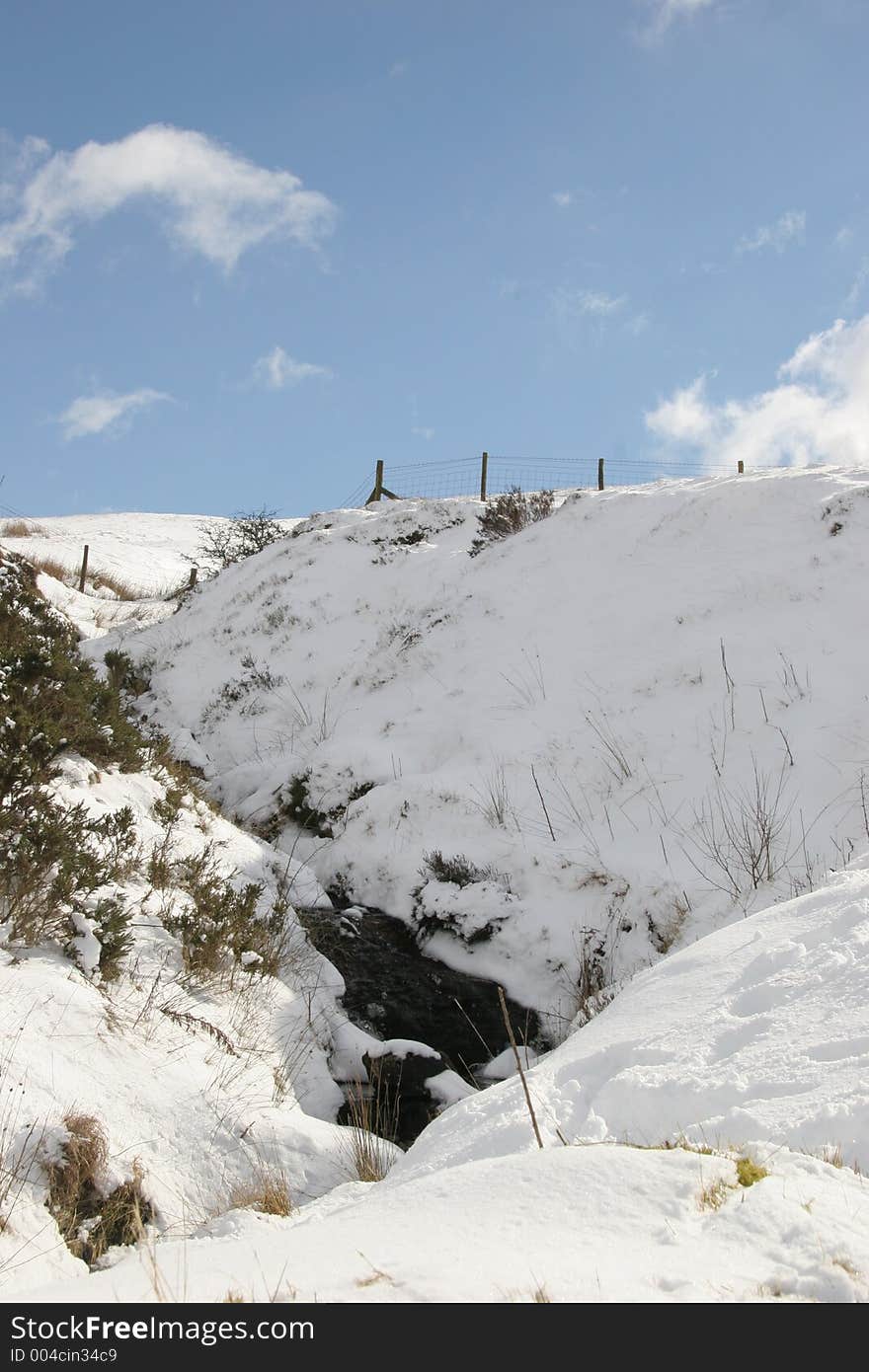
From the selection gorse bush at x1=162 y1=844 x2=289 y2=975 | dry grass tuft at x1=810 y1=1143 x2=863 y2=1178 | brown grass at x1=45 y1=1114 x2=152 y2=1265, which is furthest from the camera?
gorse bush at x1=162 y1=844 x2=289 y2=975

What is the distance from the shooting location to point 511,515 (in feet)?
51.5

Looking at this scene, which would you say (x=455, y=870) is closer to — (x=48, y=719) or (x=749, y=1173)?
(x=48, y=719)

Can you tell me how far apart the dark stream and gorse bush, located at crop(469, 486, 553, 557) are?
32.0 ft

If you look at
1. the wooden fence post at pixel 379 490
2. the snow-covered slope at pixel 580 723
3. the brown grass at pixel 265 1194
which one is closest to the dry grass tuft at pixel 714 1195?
the brown grass at pixel 265 1194

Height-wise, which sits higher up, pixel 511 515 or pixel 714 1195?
pixel 511 515

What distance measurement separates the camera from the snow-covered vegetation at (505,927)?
195 centimetres

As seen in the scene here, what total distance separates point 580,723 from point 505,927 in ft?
8.05

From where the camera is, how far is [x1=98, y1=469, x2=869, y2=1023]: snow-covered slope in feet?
18.8

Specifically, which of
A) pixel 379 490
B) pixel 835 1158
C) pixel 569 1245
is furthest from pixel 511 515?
pixel 569 1245

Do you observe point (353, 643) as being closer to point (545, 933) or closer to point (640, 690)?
point (640, 690)

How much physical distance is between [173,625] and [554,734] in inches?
413

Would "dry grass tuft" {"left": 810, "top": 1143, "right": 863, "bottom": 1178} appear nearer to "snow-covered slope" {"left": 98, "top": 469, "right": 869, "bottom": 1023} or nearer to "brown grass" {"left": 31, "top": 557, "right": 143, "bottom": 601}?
"snow-covered slope" {"left": 98, "top": 469, "right": 869, "bottom": 1023}

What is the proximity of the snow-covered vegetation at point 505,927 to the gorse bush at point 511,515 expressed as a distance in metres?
2.77

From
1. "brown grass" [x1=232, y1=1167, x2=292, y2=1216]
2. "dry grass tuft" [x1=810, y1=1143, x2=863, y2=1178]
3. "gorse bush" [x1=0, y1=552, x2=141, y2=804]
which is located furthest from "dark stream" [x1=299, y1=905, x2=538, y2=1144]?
"dry grass tuft" [x1=810, y1=1143, x2=863, y2=1178]
